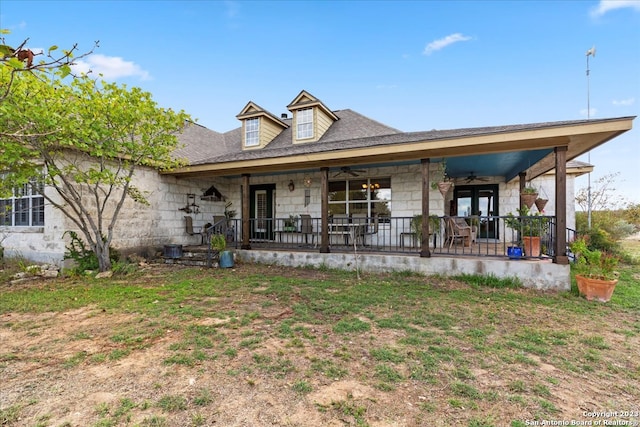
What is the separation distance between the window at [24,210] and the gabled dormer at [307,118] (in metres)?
7.24

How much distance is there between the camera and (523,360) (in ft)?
8.90

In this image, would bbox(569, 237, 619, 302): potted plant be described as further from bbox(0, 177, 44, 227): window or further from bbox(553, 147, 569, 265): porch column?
bbox(0, 177, 44, 227): window

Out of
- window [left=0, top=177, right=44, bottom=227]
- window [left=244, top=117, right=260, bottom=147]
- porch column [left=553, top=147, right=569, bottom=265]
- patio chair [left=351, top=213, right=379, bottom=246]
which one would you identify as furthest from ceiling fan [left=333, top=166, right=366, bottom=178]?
window [left=0, top=177, right=44, bottom=227]

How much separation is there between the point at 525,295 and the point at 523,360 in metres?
2.67

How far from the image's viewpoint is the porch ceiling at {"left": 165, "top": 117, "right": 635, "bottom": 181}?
4.72m

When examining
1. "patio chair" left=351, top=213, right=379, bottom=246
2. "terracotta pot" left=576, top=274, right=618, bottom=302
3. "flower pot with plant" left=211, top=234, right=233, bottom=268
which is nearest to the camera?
"terracotta pot" left=576, top=274, right=618, bottom=302

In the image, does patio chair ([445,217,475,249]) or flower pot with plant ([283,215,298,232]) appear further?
flower pot with plant ([283,215,298,232])

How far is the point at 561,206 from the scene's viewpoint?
5074 mm

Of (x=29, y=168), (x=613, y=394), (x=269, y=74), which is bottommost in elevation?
(x=613, y=394)

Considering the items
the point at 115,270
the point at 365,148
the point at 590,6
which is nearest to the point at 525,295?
the point at 365,148

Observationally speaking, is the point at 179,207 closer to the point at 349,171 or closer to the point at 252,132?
the point at 252,132

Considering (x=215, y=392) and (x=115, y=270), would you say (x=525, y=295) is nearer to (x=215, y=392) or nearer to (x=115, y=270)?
(x=215, y=392)

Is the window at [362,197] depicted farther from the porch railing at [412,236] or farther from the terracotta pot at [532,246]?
the terracotta pot at [532,246]

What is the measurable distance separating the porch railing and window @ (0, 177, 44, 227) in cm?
476
